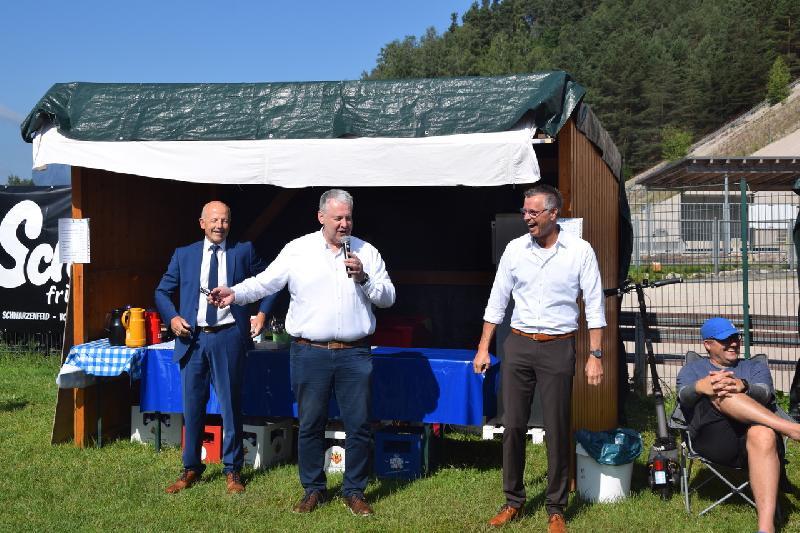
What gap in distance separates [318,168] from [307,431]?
1.56 metres

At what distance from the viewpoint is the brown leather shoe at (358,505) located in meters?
4.36

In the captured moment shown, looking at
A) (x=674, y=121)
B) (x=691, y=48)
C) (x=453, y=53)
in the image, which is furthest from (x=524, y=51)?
(x=674, y=121)

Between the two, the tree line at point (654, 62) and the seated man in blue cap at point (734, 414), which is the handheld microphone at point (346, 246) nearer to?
the seated man in blue cap at point (734, 414)

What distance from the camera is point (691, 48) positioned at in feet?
258

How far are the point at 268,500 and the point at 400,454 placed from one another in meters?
0.91

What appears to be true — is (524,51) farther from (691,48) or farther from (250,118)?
(250,118)

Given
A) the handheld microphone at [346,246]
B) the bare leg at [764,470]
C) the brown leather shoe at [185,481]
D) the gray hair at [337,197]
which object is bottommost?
the brown leather shoe at [185,481]

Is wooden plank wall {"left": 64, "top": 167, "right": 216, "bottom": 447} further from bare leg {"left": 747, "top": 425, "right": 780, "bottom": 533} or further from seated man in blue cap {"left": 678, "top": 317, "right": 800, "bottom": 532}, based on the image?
bare leg {"left": 747, "top": 425, "right": 780, "bottom": 533}

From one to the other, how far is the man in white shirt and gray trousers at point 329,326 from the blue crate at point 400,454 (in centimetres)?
68

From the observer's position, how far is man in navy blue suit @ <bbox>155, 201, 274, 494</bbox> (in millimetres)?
4746

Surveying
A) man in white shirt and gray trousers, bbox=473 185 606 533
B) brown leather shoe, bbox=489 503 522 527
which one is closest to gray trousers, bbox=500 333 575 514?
man in white shirt and gray trousers, bbox=473 185 606 533

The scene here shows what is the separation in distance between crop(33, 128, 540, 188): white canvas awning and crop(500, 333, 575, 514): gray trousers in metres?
1.00

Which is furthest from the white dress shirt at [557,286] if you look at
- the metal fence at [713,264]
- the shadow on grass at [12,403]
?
the shadow on grass at [12,403]

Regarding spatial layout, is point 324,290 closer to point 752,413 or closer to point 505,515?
point 505,515
